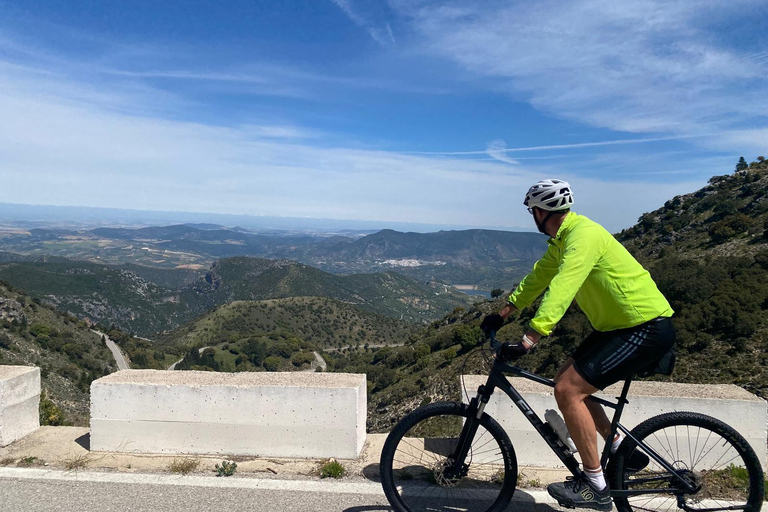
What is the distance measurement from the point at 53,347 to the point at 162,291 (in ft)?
406

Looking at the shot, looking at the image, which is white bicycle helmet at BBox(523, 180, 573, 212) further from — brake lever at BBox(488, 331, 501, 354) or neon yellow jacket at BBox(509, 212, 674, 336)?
brake lever at BBox(488, 331, 501, 354)

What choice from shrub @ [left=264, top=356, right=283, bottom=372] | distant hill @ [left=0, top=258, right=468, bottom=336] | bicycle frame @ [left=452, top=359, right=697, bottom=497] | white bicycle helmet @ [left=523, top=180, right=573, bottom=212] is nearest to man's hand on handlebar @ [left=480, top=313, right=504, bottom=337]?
bicycle frame @ [left=452, top=359, right=697, bottom=497]

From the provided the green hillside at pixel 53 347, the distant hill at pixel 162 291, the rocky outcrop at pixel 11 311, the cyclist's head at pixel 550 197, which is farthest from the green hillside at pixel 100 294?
the cyclist's head at pixel 550 197

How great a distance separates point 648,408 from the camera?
4262 mm

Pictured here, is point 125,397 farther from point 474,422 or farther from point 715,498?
point 715,498

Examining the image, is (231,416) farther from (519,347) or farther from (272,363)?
(272,363)

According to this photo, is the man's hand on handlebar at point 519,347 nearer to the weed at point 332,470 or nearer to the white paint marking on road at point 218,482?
the white paint marking on road at point 218,482

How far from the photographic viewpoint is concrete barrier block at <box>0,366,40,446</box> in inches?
189

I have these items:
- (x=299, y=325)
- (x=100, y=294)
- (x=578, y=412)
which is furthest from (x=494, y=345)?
(x=100, y=294)

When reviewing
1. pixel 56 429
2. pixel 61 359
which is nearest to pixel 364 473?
pixel 56 429

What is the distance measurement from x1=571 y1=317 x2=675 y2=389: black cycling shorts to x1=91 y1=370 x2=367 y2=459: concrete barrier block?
2229 millimetres

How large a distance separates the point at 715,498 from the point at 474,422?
2129 mm

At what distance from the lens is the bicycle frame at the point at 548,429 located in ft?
10.8

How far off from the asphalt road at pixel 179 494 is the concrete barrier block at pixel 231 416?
413mm
